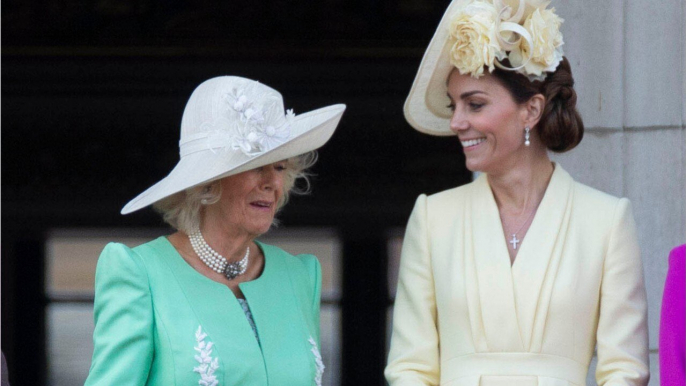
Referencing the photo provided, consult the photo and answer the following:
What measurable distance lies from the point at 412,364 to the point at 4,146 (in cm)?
441

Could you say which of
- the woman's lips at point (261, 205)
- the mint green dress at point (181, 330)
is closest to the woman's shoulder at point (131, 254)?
the mint green dress at point (181, 330)

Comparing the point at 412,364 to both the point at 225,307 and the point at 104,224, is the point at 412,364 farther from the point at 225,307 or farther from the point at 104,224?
the point at 104,224

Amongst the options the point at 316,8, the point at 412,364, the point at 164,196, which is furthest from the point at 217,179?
the point at 316,8

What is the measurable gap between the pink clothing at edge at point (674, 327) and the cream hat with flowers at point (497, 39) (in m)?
0.64

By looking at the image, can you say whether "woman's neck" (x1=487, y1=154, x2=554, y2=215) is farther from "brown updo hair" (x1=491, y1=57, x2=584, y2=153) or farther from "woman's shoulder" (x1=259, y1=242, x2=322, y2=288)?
"woman's shoulder" (x1=259, y1=242, x2=322, y2=288)

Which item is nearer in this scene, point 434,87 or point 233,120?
point 233,120

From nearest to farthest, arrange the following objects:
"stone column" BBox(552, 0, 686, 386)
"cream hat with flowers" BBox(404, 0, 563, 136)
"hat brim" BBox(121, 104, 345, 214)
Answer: "hat brim" BBox(121, 104, 345, 214), "cream hat with flowers" BBox(404, 0, 563, 136), "stone column" BBox(552, 0, 686, 386)

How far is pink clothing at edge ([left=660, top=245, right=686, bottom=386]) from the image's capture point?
8.53ft

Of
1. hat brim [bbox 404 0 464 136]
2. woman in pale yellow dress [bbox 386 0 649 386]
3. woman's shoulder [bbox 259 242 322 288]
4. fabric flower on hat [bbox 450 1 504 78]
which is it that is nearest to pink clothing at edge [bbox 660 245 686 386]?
woman in pale yellow dress [bbox 386 0 649 386]

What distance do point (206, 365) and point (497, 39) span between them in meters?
1.07

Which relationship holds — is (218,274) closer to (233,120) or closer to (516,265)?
(233,120)

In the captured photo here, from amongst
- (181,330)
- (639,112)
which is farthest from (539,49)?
(639,112)

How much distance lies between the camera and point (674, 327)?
Result: 2.61 m

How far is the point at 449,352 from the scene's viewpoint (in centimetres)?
301
